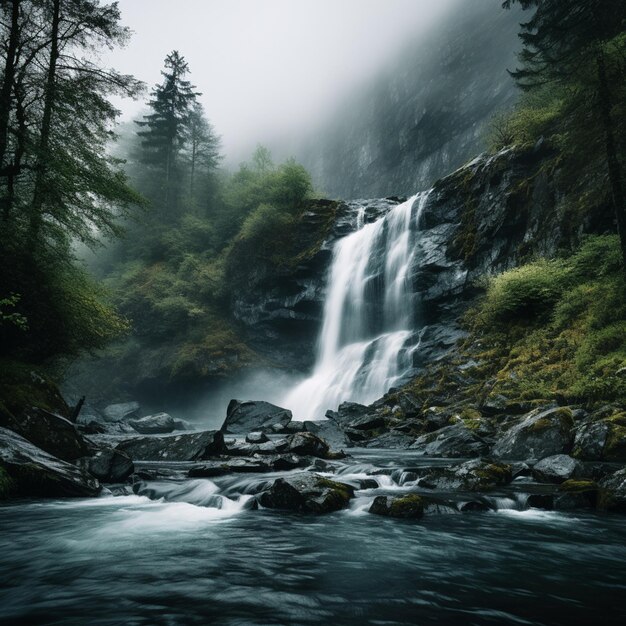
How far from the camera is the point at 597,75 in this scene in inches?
533

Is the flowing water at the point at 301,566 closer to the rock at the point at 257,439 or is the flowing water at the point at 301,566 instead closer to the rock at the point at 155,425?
the rock at the point at 257,439

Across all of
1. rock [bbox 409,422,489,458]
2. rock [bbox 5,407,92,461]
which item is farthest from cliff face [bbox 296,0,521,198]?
rock [bbox 5,407,92,461]

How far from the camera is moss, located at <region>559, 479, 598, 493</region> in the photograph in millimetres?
6262

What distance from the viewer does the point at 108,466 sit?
8.21 metres

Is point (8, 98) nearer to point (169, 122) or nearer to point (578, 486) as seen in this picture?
point (578, 486)

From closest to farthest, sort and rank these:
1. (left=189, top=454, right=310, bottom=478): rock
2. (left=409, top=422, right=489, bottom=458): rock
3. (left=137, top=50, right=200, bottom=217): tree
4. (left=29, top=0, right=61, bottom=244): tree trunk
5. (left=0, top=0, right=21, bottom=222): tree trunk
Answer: (left=189, top=454, right=310, bottom=478): rock
(left=409, top=422, right=489, bottom=458): rock
(left=0, top=0, right=21, bottom=222): tree trunk
(left=29, top=0, right=61, bottom=244): tree trunk
(left=137, top=50, right=200, bottom=217): tree

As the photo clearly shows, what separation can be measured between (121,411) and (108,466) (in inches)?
921

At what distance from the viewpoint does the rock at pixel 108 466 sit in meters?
8.09

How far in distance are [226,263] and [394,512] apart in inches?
1179

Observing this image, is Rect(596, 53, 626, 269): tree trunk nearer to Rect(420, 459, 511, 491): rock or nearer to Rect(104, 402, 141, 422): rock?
Rect(420, 459, 511, 491): rock

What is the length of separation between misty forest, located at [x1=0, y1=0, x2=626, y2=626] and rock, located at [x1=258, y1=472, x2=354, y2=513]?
0.04 meters

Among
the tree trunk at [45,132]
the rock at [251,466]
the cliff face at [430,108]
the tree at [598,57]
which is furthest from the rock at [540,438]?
the cliff face at [430,108]

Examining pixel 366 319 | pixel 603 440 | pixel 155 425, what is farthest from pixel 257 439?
pixel 366 319

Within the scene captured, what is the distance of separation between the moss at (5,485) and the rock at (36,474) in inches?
0.8
